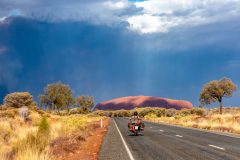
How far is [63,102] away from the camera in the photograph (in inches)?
3649

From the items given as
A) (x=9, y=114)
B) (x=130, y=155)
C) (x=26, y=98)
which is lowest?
(x=130, y=155)

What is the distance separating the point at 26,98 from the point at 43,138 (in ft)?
214

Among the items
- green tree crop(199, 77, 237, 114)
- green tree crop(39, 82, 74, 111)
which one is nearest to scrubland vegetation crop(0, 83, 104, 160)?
green tree crop(39, 82, 74, 111)

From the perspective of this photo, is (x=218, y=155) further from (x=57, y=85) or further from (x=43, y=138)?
(x=57, y=85)

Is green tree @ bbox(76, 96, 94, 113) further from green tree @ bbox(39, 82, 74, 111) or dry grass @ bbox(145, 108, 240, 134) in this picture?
dry grass @ bbox(145, 108, 240, 134)

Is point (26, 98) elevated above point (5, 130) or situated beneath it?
elevated above

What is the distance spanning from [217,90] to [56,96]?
4026 centimetres

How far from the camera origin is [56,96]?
93250mm

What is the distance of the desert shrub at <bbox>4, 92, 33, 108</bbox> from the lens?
7813cm

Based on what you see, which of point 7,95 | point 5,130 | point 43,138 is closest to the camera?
point 43,138

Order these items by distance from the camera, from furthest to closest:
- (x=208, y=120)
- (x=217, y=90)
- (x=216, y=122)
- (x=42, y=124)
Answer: (x=217, y=90) < (x=208, y=120) < (x=216, y=122) < (x=42, y=124)

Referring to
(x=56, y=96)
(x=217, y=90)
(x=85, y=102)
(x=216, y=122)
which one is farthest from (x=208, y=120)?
(x=85, y=102)

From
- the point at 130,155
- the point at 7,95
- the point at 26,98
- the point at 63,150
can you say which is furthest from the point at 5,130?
the point at 7,95

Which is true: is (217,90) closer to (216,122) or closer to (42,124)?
(216,122)
